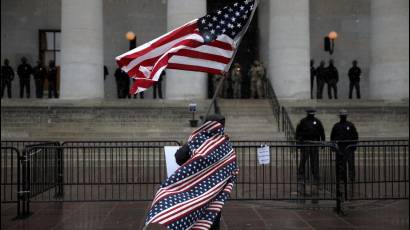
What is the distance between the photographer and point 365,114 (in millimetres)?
24188

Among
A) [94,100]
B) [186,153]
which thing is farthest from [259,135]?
[186,153]

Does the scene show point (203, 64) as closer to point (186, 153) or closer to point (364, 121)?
point (186, 153)

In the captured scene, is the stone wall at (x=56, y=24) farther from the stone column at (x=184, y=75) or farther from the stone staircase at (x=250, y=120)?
the stone staircase at (x=250, y=120)

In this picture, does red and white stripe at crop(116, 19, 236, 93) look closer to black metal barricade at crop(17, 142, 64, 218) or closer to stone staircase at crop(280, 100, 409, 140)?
black metal barricade at crop(17, 142, 64, 218)

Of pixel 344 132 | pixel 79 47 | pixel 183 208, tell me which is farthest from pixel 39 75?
pixel 183 208

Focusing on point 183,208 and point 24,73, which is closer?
point 183,208

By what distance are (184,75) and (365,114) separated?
7.94m

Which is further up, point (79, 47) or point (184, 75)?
point (79, 47)

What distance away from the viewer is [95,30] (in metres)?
25.5

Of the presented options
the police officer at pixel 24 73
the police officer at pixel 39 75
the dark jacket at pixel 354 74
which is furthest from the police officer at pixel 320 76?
the police officer at pixel 24 73

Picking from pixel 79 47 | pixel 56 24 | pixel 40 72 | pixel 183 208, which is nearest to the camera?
pixel 183 208

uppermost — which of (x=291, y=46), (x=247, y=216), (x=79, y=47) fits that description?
(x=291, y=46)

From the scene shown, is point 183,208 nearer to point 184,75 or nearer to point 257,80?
point 184,75

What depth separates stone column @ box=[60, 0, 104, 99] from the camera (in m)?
25.0
